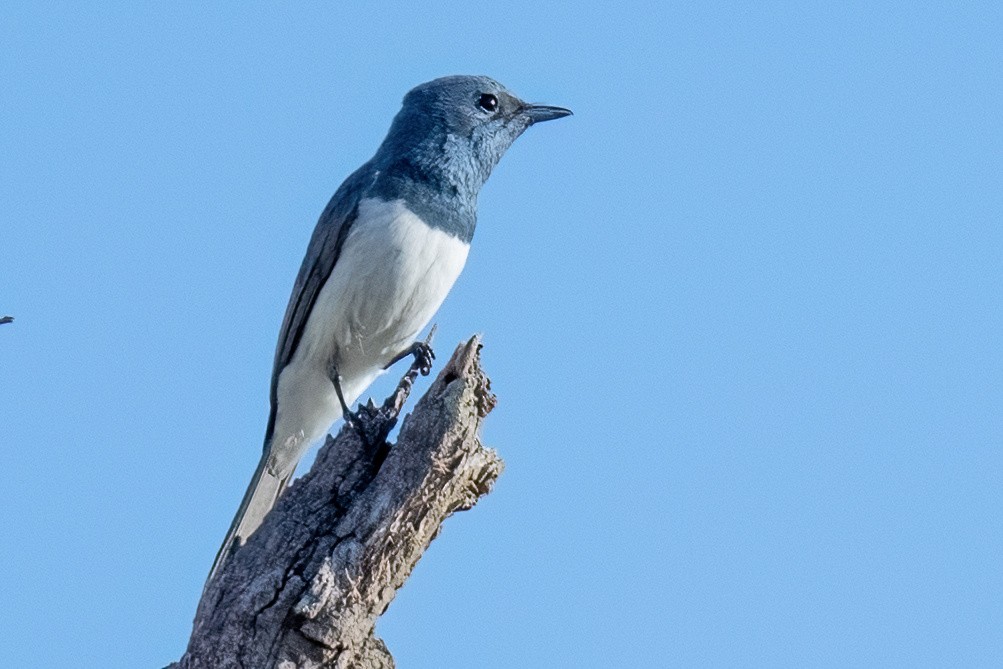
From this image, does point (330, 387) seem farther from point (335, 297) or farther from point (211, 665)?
point (211, 665)

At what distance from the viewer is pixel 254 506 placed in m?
7.60

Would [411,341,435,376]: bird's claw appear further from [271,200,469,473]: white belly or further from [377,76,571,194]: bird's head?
[377,76,571,194]: bird's head

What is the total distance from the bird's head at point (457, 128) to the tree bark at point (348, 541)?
236 centimetres

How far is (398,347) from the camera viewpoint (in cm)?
841

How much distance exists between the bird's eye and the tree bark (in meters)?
3.07

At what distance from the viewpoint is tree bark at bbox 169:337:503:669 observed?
561cm

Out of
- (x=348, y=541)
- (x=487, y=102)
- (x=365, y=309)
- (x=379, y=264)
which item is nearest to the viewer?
(x=348, y=541)

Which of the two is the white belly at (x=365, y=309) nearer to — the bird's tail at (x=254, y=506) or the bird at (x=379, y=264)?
the bird at (x=379, y=264)

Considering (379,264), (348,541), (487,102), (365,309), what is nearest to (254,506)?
(365,309)

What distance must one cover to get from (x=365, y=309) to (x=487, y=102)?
1958 millimetres

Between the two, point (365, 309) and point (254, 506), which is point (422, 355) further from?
point (254, 506)

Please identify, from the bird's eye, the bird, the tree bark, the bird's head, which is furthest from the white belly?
the tree bark

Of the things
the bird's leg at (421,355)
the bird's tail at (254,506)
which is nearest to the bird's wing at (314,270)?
the bird's tail at (254,506)

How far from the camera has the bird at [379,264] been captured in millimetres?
7938
